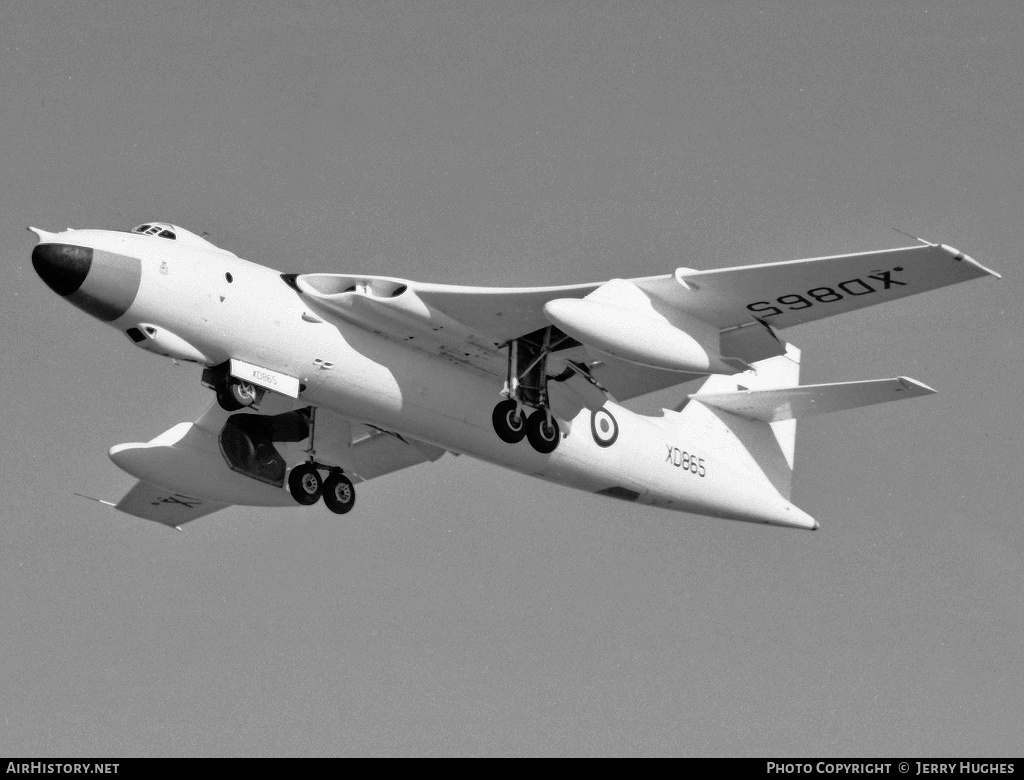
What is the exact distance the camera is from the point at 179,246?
21219 mm

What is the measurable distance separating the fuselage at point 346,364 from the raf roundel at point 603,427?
20 millimetres

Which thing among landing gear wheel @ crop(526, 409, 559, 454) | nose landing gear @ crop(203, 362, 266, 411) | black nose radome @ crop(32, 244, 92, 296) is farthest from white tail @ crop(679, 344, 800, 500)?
black nose radome @ crop(32, 244, 92, 296)

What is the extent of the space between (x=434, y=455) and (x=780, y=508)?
210 inches

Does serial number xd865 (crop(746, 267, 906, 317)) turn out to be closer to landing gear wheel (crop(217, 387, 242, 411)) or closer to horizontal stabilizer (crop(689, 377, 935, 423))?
horizontal stabilizer (crop(689, 377, 935, 423))

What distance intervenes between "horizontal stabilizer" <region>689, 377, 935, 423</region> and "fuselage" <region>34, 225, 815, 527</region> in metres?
0.89

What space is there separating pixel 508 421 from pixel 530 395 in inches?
23.8

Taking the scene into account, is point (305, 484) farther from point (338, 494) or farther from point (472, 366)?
point (472, 366)

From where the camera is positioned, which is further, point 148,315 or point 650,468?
point 650,468

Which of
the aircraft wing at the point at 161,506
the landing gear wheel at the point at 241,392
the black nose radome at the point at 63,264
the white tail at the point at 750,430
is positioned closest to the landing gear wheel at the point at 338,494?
the landing gear wheel at the point at 241,392

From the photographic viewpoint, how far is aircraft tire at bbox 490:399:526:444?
22703mm

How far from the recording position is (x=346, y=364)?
22.0 m
